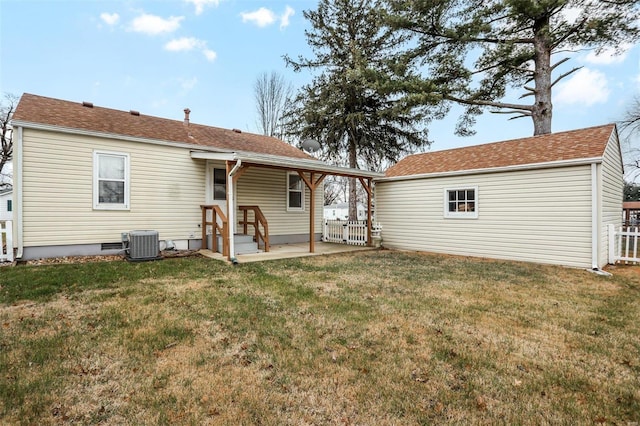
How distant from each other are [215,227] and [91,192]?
3220mm

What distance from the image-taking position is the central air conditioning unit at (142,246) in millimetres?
7672

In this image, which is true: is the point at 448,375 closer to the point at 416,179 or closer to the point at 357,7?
the point at 416,179

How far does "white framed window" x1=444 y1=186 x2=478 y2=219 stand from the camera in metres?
9.53

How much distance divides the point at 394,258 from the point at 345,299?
4.54 m

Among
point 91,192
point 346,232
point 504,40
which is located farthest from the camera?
point 504,40

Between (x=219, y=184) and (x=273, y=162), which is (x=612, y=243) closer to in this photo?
(x=273, y=162)

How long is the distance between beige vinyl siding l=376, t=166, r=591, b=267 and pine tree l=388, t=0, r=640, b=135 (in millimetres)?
4886

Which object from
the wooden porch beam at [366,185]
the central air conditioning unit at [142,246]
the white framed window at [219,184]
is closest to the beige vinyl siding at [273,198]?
the white framed window at [219,184]

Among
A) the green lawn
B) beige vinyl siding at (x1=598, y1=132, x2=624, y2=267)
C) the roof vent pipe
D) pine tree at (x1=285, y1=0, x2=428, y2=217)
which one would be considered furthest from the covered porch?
beige vinyl siding at (x1=598, y1=132, x2=624, y2=267)

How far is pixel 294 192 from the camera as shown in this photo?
11961 mm

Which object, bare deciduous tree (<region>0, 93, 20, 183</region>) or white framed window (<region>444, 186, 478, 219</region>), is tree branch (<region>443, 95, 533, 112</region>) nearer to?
white framed window (<region>444, 186, 478, 219</region>)

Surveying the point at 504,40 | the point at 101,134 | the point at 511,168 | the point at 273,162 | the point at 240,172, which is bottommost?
the point at 240,172

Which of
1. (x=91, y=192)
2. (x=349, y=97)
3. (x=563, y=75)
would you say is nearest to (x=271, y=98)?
(x=349, y=97)

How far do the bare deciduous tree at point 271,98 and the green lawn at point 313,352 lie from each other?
59.4ft
